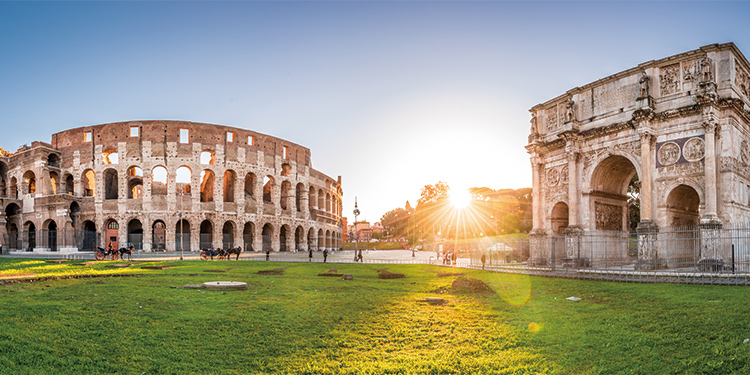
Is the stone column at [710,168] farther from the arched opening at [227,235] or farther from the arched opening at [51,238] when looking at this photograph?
the arched opening at [51,238]

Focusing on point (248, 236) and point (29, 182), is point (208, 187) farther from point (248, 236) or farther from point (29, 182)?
point (29, 182)

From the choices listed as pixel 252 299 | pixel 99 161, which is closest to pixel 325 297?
pixel 252 299

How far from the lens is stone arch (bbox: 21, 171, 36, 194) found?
49.0 metres

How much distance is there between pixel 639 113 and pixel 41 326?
2573 centimetres

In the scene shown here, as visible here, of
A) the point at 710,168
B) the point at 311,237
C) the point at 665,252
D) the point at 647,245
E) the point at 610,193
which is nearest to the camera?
the point at 710,168

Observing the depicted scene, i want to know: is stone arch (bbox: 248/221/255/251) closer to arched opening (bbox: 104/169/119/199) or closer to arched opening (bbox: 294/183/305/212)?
arched opening (bbox: 294/183/305/212)

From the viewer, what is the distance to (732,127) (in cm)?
2125

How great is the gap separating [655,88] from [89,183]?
2097 inches

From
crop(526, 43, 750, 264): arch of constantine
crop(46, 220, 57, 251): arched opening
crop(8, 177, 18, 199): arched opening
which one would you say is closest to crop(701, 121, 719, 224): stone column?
crop(526, 43, 750, 264): arch of constantine

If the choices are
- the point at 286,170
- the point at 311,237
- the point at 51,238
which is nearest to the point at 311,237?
the point at 311,237

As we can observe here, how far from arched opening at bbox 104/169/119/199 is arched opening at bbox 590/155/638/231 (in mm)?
46181

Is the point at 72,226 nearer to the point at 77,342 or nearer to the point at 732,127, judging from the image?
the point at 77,342

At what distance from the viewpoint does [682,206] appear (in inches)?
983

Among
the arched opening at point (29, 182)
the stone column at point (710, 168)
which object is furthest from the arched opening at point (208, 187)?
the stone column at point (710, 168)
